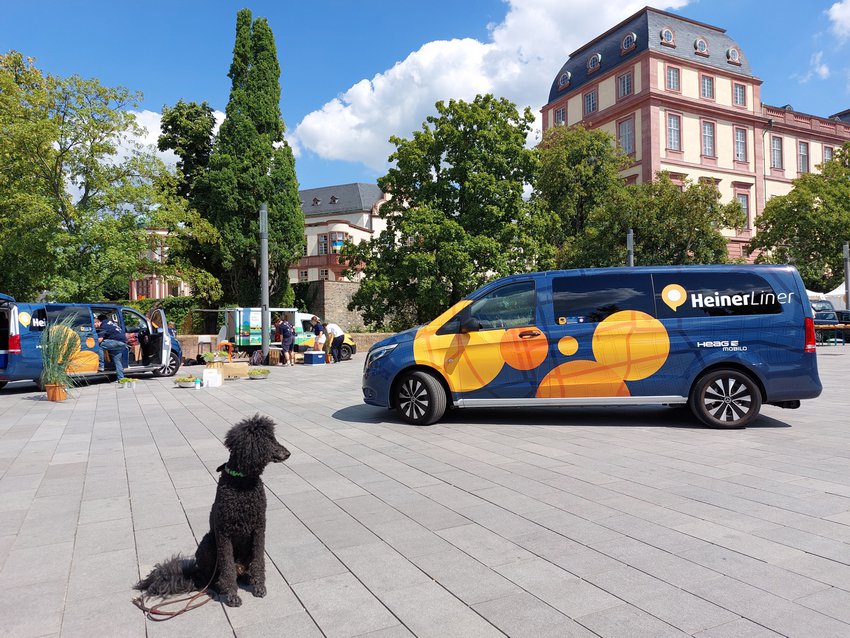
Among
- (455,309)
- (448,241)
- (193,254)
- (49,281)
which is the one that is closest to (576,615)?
(455,309)

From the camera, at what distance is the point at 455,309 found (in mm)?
8648

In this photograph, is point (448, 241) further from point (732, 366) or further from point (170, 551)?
point (170, 551)

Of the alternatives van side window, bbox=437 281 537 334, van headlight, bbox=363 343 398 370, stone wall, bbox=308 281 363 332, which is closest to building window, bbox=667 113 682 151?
stone wall, bbox=308 281 363 332

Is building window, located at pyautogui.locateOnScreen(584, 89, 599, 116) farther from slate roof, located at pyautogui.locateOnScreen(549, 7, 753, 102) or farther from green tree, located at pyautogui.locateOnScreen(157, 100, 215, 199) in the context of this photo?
green tree, located at pyautogui.locateOnScreen(157, 100, 215, 199)

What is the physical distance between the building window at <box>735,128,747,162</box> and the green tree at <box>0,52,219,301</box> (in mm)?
47258

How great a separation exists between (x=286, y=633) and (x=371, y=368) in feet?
19.6

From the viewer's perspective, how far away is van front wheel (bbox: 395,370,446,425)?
8406 millimetres

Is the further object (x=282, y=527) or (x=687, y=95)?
(x=687, y=95)

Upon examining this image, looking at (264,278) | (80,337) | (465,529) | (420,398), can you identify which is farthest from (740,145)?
(465,529)

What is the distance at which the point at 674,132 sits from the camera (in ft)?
159

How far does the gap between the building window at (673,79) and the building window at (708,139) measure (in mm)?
3943

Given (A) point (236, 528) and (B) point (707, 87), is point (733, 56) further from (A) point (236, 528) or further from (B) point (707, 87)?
(A) point (236, 528)

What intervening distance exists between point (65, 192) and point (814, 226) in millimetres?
43514

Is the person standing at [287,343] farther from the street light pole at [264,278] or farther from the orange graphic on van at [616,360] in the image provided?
the orange graphic on van at [616,360]
